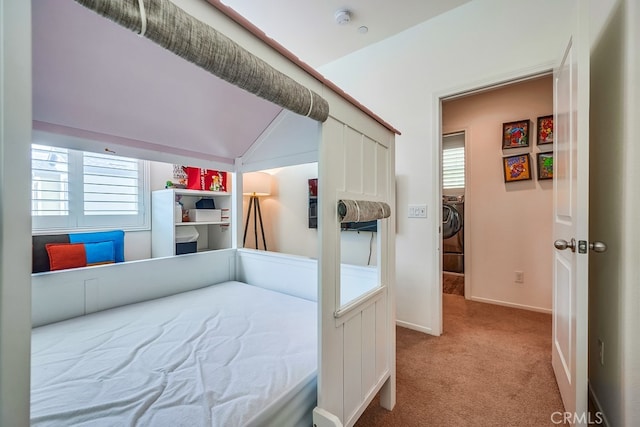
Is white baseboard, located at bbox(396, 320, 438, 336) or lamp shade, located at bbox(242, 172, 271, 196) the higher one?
lamp shade, located at bbox(242, 172, 271, 196)

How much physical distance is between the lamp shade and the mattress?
178cm

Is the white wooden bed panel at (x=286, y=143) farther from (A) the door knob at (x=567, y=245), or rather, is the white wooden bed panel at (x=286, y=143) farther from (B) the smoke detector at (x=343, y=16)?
(A) the door knob at (x=567, y=245)

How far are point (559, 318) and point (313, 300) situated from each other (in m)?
1.57

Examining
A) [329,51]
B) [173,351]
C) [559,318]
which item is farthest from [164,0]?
[329,51]

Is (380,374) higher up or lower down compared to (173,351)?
lower down

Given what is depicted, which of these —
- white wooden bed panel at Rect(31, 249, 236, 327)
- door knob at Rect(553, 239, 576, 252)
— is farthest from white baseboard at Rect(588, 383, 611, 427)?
white wooden bed panel at Rect(31, 249, 236, 327)

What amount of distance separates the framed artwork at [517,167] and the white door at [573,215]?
1382 mm

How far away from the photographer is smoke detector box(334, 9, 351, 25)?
2.25 m

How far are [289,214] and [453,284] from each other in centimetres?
254

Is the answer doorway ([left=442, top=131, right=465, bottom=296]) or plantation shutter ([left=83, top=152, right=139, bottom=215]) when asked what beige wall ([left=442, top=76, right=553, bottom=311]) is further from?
plantation shutter ([left=83, top=152, right=139, bottom=215])

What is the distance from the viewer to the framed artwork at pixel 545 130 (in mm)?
2734

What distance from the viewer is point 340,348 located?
107 cm

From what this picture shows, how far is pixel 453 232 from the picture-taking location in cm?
393

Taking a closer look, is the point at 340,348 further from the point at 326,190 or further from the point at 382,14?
the point at 382,14
